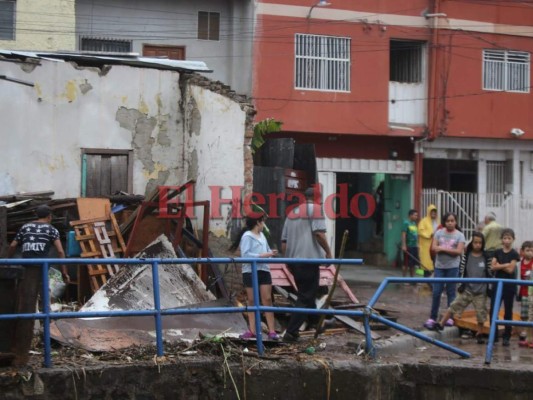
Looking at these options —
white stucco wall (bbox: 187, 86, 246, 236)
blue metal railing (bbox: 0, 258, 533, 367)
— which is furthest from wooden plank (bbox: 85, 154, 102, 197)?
blue metal railing (bbox: 0, 258, 533, 367)

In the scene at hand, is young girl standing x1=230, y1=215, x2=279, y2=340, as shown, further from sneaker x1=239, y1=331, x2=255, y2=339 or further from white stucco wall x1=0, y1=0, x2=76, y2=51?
white stucco wall x1=0, y1=0, x2=76, y2=51

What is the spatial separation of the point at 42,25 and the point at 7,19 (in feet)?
3.15

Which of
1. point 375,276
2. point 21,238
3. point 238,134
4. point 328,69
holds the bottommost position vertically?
point 375,276

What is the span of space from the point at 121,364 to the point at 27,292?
1123 millimetres

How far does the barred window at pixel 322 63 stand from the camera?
21.8m

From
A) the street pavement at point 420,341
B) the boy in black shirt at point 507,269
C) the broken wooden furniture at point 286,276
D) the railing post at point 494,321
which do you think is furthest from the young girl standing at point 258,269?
the boy in black shirt at point 507,269

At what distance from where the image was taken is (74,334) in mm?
8289

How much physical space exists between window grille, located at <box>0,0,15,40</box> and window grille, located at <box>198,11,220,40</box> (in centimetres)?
480

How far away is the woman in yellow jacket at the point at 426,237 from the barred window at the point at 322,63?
5.52 metres

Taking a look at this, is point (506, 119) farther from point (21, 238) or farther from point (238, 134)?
point (21, 238)

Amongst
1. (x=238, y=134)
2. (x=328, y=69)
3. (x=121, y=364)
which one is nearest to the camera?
(x=121, y=364)

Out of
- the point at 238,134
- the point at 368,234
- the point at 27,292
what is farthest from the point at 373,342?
the point at 368,234

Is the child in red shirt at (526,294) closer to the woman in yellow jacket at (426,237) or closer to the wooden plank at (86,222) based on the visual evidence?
the wooden plank at (86,222)

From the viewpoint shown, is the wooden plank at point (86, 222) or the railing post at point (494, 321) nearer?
the railing post at point (494, 321)
